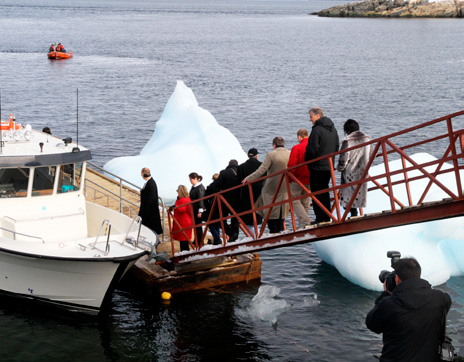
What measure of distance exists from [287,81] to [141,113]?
746 inches

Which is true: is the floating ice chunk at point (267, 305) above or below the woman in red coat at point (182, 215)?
below

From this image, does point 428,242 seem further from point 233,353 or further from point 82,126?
point 82,126

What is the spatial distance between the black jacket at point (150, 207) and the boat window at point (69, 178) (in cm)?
156

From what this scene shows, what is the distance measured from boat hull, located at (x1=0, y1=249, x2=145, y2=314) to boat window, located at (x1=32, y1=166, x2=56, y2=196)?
Result: 160 cm

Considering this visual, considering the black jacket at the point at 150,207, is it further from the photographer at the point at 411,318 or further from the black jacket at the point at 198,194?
the photographer at the point at 411,318

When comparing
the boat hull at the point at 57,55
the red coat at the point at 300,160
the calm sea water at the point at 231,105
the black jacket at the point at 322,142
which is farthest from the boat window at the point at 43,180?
the boat hull at the point at 57,55

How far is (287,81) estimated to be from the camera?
197 feet

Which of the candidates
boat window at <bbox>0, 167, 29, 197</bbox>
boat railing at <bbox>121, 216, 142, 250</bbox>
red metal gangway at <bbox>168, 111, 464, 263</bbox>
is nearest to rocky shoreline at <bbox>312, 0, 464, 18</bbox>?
red metal gangway at <bbox>168, 111, 464, 263</bbox>

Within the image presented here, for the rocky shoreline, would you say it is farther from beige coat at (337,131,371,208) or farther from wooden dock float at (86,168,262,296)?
beige coat at (337,131,371,208)

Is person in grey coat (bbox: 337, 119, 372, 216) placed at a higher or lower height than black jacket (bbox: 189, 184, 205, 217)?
higher

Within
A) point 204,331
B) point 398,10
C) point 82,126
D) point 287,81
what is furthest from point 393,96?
point 398,10

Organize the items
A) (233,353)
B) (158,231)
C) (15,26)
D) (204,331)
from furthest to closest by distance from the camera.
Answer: (15,26) → (158,231) → (204,331) → (233,353)

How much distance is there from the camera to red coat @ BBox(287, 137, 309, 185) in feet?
40.1

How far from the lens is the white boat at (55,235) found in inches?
556
